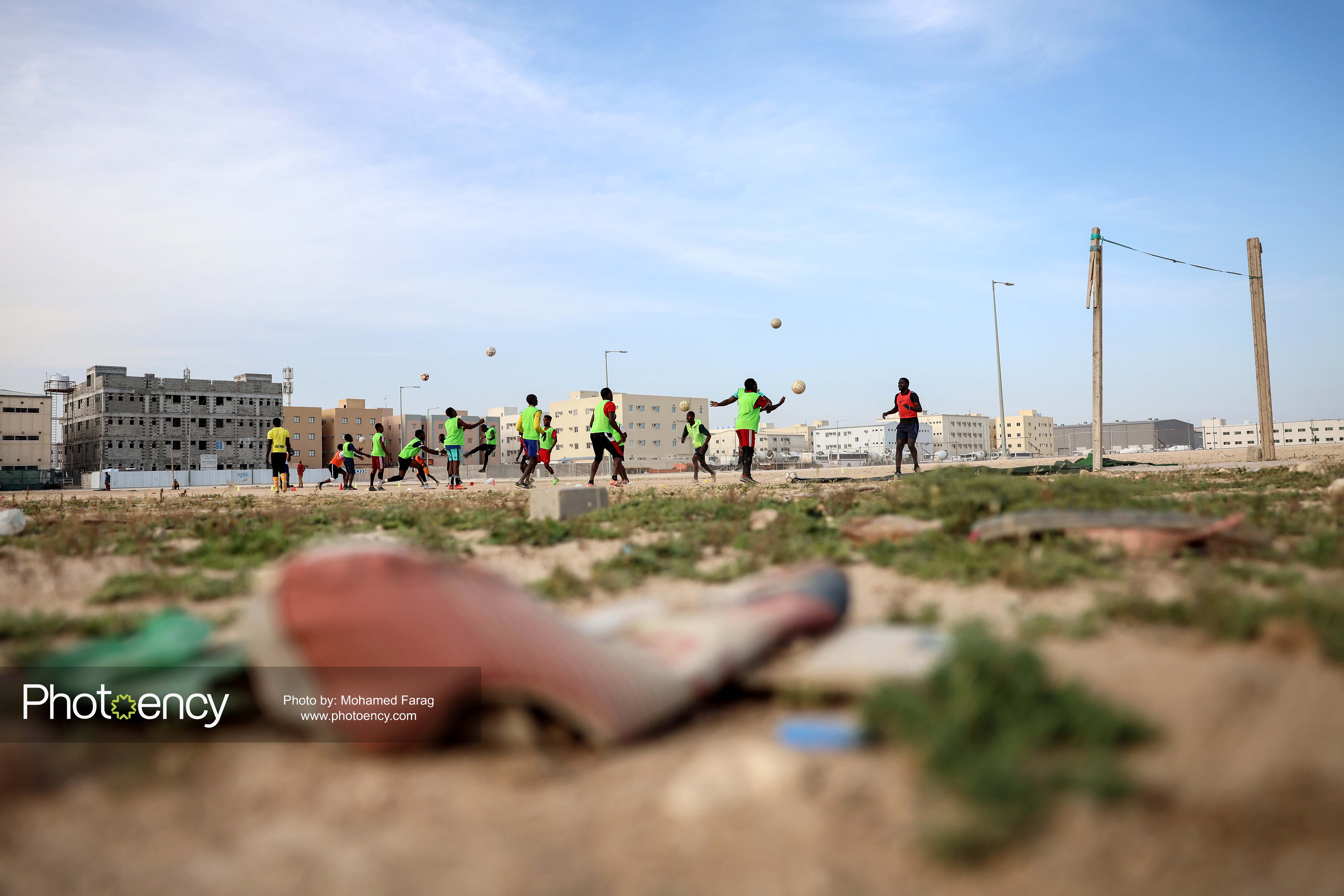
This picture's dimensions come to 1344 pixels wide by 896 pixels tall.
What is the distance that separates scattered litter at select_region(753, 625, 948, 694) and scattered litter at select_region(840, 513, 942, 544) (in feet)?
9.55

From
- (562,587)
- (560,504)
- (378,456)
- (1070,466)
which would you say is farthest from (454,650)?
(1070,466)

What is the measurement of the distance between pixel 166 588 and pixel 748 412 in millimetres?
13112

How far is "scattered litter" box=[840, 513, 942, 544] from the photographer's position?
245 inches

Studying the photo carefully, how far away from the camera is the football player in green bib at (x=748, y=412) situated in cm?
1712

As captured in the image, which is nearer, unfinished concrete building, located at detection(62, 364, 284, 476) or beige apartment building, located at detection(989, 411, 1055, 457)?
unfinished concrete building, located at detection(62, 364, 284, 476)

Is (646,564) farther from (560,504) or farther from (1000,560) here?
(560,504)

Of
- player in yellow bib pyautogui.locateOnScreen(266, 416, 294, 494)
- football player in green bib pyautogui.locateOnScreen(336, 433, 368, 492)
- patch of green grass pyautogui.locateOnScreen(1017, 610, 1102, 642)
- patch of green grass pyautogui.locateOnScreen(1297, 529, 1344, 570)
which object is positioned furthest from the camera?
football player in green bib pyautogui.locateOnScreen(336, 433, 368, 492)

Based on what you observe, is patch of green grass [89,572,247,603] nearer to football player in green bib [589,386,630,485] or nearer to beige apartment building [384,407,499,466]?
football player in green bib [589,386,630,485]

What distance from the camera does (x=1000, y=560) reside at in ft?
16.2

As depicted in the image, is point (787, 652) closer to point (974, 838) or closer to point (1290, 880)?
point (974, 838)

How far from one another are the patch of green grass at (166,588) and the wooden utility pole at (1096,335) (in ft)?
62.9

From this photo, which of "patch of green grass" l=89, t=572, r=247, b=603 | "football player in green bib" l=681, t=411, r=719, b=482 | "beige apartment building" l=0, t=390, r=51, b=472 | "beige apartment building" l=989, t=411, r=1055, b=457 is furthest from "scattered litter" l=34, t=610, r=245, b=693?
"beige apartment building" l=989, t=411, r=1055, b=457

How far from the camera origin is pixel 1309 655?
2799mm

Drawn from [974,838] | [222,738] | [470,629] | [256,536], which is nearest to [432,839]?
[470,629]
